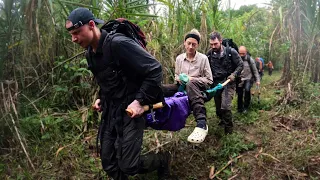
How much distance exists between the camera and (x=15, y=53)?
3309 mm

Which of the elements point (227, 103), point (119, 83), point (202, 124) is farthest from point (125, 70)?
point (227, 103)

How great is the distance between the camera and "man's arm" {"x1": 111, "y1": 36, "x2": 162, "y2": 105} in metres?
2.22

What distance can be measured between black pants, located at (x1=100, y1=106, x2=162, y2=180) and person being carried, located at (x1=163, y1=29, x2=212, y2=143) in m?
0.80

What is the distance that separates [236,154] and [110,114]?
6.06ft

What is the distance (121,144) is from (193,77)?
1.57m

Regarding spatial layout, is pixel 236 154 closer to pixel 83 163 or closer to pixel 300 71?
pixel 83 163

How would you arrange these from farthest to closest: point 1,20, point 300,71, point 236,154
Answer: point 300,71 → point 236,154 → point 1,20

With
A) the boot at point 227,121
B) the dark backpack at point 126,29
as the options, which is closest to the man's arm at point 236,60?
the boot at point 227,121

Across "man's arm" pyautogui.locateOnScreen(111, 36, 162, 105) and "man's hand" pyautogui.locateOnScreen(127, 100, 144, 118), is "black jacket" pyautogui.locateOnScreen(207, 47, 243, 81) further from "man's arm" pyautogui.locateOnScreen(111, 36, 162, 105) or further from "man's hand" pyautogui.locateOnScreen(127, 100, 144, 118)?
"man's hand" pyautogui.locateOnScreen(127, 100, 144, 118)

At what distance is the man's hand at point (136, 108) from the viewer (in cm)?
222

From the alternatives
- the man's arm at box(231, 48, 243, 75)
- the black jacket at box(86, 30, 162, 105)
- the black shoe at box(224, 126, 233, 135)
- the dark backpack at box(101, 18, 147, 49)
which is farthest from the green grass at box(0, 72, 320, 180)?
the dark backpack at box(101, 18, 147, 49)

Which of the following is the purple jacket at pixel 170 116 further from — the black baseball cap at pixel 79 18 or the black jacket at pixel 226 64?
the black jacket at pixel 226 64

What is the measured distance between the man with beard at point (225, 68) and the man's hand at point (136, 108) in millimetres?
2124

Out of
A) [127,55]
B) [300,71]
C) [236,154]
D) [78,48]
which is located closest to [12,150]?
[78,48]
